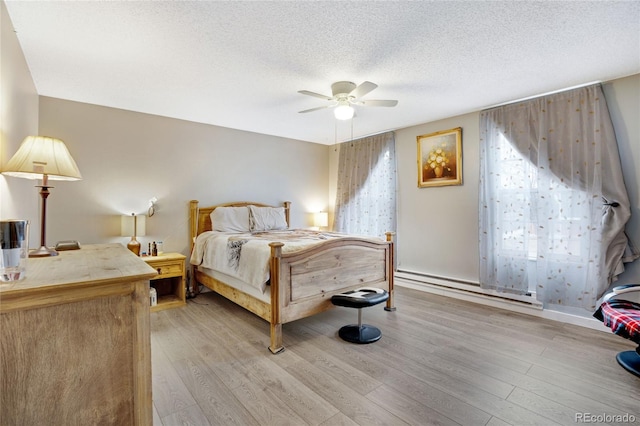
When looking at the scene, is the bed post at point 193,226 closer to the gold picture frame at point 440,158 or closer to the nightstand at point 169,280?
the nightstand at point 169,280

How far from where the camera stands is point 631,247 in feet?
9.12

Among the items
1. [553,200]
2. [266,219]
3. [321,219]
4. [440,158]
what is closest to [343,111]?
[440,158]

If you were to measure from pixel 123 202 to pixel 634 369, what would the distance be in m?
5.22

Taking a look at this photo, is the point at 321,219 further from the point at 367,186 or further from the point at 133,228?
the point at 133,228

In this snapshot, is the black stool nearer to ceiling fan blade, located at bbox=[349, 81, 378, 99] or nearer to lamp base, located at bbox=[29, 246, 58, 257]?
ceiling fan blade, located at bbox=[349, 81, 378, 99]

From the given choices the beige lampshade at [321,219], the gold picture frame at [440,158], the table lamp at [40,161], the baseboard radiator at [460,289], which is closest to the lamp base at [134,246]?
the table lamp at [40,161]

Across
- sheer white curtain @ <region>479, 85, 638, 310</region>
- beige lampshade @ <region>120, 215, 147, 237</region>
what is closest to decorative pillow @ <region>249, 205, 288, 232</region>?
beige lampshade @ <region>120, 215, 147, 237</region>

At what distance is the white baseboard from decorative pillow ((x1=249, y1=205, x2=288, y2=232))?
6.80 feet

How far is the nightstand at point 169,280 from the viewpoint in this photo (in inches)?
140

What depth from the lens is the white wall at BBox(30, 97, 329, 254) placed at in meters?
3.41

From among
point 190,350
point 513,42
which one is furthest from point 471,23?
point 190,350

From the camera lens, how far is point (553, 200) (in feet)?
10.4

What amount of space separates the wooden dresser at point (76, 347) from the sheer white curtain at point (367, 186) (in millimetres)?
4100

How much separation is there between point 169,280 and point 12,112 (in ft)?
8.60
